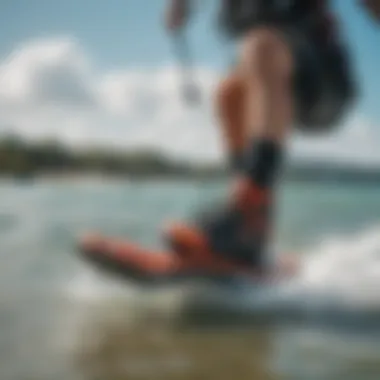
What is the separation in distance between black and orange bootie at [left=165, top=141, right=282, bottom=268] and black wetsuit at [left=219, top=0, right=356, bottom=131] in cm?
9

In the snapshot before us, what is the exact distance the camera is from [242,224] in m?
1.44

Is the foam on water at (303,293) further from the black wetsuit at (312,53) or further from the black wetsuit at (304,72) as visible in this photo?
the black wetsuit at (312,53)

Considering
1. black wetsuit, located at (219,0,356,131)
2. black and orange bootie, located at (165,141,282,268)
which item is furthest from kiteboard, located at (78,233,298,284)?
black wetsuit, located at (219,0,356,131)

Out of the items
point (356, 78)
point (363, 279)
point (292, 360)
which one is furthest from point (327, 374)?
point (356, 78)

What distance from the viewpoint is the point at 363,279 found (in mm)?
1427

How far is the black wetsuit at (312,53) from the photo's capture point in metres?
1.46

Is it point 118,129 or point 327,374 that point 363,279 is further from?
point 118,129

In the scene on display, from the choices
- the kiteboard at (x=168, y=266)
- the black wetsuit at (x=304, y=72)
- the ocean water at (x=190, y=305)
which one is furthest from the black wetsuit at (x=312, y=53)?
the kiteboard at (x=168, y=266)

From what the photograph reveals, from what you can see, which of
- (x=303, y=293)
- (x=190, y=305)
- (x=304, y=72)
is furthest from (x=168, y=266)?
(x=304, y=72)

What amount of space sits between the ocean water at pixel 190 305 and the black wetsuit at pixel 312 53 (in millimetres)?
116

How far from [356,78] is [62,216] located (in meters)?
0.52

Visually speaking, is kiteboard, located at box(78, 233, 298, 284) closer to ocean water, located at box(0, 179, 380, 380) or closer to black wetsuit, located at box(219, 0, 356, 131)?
ocean water, located at box(0, 179, 380, 380)

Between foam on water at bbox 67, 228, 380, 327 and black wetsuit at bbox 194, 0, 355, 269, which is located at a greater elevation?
black wetsuit at bbox 194, 0, 355, 269

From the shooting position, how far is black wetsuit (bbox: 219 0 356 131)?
1.46 m
